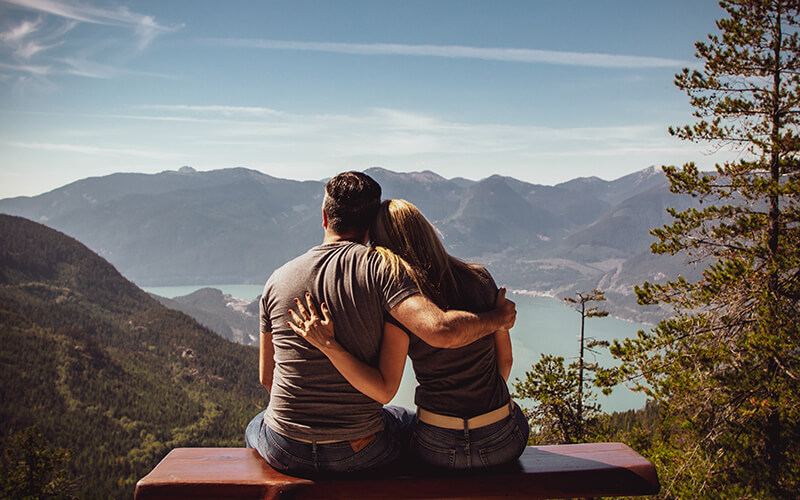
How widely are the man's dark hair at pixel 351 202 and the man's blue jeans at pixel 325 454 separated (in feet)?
2.88

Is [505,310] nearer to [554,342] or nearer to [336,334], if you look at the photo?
[336,334]

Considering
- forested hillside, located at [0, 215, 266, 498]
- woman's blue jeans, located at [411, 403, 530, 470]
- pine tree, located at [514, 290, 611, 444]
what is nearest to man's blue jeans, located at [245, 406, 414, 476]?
woman's blue jeans, located at [411, 403, 530, 470]

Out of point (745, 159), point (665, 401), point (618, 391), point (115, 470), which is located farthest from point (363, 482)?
point (618, 391)

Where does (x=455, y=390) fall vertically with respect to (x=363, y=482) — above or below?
above

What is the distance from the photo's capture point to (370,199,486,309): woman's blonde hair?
220cm

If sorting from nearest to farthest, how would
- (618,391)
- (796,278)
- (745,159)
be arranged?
(796,278) < (745,159) < (618,391)

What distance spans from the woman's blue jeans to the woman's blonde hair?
0.57 meters

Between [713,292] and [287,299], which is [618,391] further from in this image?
[287,299]

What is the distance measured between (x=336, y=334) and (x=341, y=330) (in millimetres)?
28

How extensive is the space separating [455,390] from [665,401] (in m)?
7.30

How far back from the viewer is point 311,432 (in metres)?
2.24

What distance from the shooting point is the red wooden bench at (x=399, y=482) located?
226 cm

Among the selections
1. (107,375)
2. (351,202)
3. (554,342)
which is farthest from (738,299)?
(554,342)

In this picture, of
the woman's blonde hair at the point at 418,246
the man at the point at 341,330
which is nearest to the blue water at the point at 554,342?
the man at the point at 341,330
